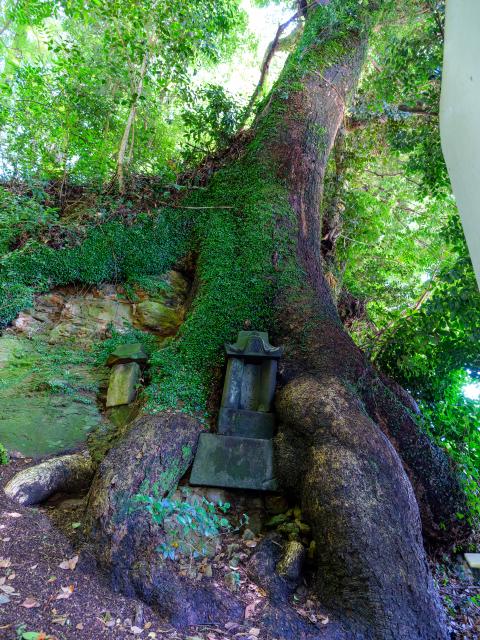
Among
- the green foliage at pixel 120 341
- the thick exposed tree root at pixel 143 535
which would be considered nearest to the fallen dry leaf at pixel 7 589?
the thick exposed tree root at pixel 143 535

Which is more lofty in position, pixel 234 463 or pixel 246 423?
pixel 246 423

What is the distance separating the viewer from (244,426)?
141 inches

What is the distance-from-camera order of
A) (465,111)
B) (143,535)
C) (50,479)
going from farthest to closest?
(50,479)
(143,535)
(465,111)

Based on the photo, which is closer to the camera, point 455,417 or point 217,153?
point 455,417

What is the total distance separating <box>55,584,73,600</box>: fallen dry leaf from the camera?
2.30m

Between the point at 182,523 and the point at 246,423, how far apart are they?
1.12 meters

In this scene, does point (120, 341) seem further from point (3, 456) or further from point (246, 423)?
point (246, 423)

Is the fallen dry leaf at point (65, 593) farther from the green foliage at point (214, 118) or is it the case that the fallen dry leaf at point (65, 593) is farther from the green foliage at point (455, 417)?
the green foliage at point (214, 118)

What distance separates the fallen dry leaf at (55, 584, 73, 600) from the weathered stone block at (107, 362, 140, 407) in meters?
1.84

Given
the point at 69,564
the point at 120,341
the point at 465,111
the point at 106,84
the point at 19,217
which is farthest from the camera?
the point at 106,84

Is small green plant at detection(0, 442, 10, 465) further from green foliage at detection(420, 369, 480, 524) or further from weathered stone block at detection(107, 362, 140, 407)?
green foliage at detection(420, 369, 480, 524)

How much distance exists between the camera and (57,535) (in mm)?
2771

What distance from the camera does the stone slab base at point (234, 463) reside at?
328 cm

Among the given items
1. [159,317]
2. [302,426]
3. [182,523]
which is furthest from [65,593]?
[159,317]
